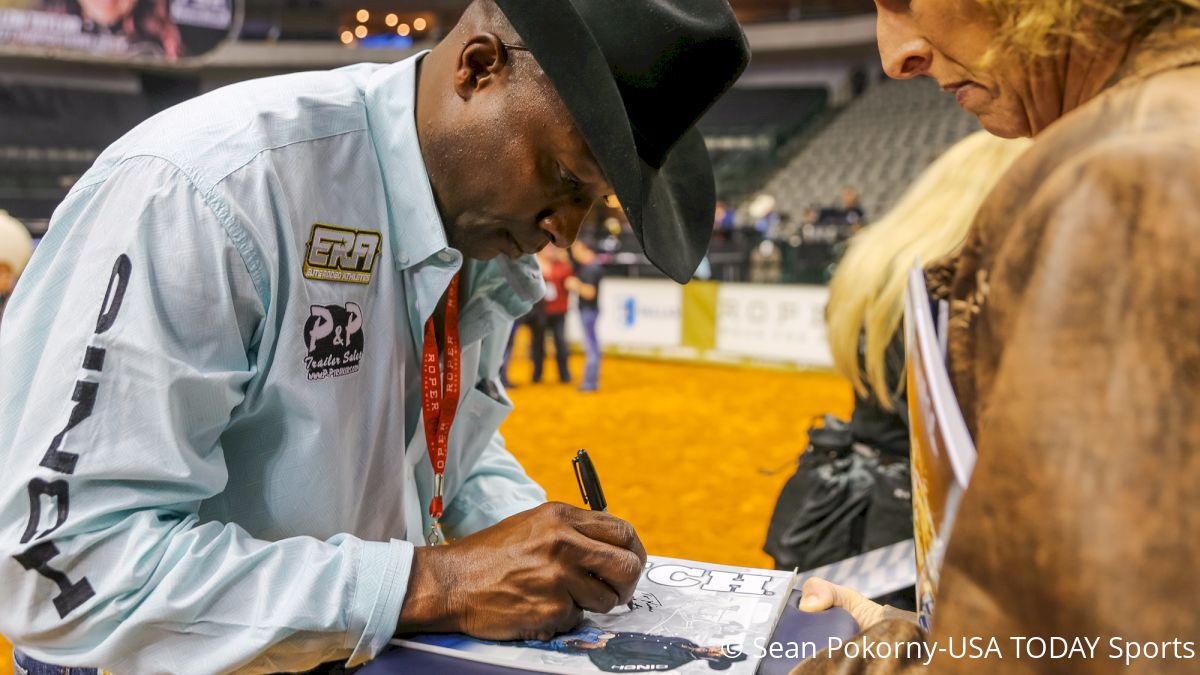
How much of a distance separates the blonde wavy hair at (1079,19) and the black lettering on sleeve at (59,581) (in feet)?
3.30

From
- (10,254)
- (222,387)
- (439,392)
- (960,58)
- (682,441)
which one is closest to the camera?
(960,58)

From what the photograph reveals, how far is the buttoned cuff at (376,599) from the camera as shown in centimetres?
106

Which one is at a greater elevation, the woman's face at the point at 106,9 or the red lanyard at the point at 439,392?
the woman's face at the point at 106,9

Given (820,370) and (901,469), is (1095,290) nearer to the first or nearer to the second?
(901,469)

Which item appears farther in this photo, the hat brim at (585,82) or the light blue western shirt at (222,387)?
the hat brim at (585,82)

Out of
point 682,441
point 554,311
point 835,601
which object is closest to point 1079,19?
point 835,601

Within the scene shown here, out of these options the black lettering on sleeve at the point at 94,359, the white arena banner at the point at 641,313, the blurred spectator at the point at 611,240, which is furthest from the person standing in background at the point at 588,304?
the black lettering on sleeve at the point at 94,359

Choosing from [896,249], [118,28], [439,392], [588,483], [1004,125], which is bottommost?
[588,483]

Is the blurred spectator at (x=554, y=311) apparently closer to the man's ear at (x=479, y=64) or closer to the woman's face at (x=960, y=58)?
the man's ear at (x=479, y=64)

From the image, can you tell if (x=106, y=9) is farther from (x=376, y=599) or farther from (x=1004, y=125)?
(x=1004, y=125)

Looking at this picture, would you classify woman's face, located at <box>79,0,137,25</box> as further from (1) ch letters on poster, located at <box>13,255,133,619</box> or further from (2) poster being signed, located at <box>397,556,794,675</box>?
(2) poster being signed, located at <box>397,556,794,675</box>

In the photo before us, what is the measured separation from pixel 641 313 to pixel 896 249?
385 inches

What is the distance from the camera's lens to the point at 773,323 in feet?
36.1

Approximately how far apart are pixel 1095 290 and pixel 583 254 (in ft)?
31.2
